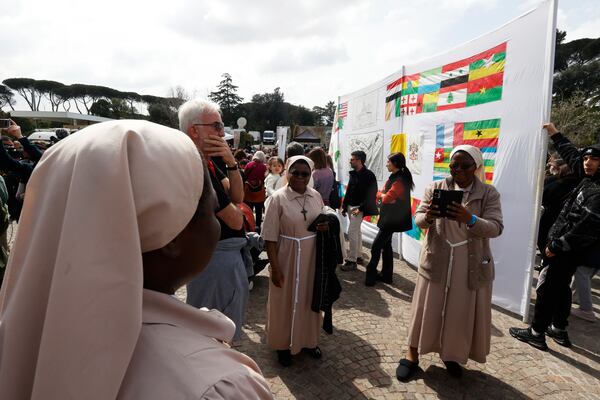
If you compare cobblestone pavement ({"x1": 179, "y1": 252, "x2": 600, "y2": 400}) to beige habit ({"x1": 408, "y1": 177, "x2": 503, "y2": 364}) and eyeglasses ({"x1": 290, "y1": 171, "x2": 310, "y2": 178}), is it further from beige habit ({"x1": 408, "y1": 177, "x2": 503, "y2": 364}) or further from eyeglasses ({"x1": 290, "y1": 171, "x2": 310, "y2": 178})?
eyeglasses ({"x1": 290, "y1": 171, "x2": 310, "y2": 178})

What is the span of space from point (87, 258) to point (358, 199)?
5296 millimetres

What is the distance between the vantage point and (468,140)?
459 centimetres

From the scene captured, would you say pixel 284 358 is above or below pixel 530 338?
below

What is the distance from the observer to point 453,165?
2.71 meters

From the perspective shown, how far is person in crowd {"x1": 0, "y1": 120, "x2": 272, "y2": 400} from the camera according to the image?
22.8 inches

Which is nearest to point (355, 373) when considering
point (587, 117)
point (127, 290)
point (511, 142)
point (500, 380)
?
point (500, 380)

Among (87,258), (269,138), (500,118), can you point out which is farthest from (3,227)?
(269,138)

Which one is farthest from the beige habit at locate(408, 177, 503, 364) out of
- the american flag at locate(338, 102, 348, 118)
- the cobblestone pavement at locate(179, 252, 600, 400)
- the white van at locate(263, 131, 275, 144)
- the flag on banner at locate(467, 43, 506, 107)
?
the white van at locate(263, 131, 275, 144)

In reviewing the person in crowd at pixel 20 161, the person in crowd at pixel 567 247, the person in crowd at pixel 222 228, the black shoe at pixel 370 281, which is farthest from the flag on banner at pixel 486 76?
the person in crowd at pixel 20 161

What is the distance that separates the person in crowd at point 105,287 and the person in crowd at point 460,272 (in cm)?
230

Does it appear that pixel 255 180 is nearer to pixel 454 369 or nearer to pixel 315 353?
pixel 315 353

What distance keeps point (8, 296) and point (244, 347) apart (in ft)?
9.95

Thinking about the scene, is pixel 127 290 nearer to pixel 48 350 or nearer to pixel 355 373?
pixel 48 350

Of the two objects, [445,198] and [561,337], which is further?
[561,337]
